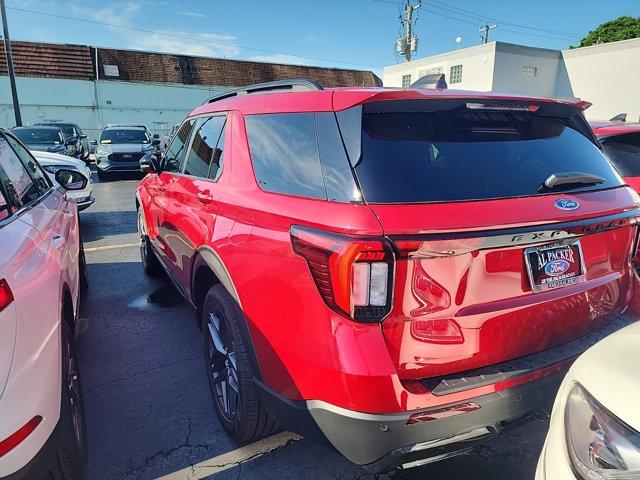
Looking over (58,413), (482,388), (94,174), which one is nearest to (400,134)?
(482,388)

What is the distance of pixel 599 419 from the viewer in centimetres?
125

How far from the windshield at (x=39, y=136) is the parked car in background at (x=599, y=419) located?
1525cm

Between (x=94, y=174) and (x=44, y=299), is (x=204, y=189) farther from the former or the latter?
(x=94, y=174)

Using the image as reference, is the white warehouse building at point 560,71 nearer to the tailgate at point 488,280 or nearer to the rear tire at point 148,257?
the rear tire at point 148,257

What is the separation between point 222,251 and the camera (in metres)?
2.41

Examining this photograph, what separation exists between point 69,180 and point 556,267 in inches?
159

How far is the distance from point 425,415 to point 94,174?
1763cm

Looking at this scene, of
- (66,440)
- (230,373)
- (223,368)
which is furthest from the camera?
(223,368)

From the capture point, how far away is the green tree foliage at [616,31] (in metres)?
35.0

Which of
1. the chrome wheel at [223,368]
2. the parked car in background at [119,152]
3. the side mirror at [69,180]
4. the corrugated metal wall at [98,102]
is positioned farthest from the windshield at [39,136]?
the corrugated metal wall at [98,102]

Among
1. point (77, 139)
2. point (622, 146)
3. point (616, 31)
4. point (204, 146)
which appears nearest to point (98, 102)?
point (77, 139)

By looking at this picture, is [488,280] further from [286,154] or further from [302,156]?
[286,154]

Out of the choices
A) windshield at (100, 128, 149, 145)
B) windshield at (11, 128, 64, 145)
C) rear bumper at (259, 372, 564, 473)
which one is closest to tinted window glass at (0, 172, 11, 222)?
rear bumper at (259, 372, 564, 473)

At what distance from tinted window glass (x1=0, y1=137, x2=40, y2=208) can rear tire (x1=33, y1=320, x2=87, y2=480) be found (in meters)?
0.73
